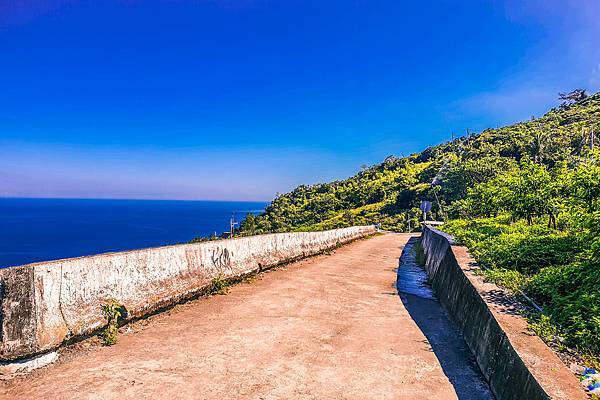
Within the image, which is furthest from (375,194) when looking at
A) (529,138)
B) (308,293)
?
(308,293)

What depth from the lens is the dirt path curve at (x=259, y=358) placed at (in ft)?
10.8

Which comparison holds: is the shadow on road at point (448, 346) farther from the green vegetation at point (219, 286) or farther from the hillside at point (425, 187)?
the hillside at point (425, 187)

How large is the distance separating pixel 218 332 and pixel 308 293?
8.41 ft

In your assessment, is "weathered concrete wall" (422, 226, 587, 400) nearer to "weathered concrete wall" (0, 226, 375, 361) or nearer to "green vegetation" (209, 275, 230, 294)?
"green vegetation" (209, 275, 230, 294)

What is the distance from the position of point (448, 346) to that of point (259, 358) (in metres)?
2.41

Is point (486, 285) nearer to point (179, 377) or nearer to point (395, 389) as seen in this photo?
point (395, 389)

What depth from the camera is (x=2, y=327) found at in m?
3.50

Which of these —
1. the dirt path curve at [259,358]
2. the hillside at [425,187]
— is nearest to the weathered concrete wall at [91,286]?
the dirt path curve at [259,358]

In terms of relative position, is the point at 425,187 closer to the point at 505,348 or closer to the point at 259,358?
the point at 505,348

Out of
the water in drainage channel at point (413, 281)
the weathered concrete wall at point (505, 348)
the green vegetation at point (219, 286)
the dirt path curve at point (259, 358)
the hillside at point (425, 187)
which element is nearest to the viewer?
the weathered concrete wall at point (505, 348)

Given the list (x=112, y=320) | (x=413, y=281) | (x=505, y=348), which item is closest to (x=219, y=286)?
(x=112, y=320)

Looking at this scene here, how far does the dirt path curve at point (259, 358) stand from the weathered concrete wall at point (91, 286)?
0.30 metres

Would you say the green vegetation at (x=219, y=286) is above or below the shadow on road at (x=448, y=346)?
above

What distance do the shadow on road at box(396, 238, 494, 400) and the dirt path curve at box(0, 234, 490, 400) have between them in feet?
0.28
